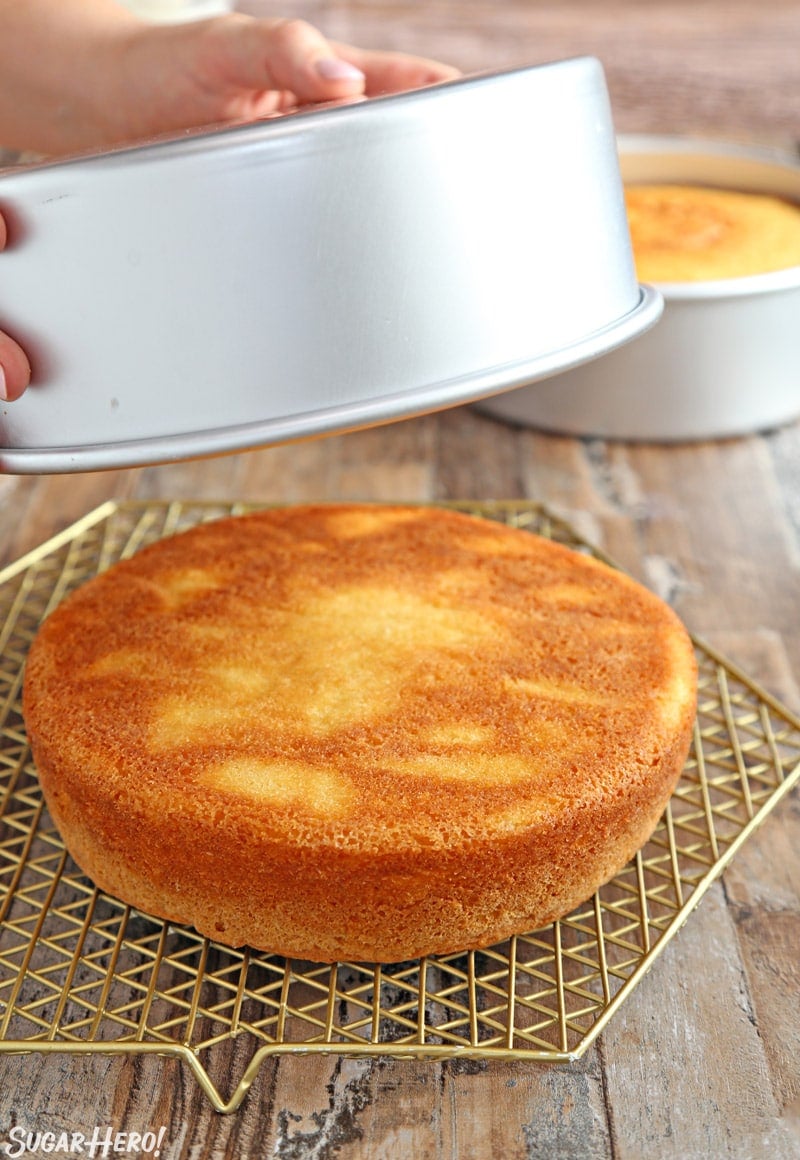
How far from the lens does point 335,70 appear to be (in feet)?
3.16

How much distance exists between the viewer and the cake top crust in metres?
0.98

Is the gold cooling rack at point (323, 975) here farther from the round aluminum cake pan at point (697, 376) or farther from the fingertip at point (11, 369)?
the round aluminum cake pan at point (697, 376)

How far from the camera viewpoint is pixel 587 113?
88 centimetres

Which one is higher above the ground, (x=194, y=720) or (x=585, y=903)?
(x=194, y=720)

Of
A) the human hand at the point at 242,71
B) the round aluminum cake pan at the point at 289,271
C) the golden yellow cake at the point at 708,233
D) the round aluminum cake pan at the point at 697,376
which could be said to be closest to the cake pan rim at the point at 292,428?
the round aluminum cake pan at the point at 289,271

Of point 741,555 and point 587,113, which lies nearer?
point 587,113

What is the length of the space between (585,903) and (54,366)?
0.65 metres

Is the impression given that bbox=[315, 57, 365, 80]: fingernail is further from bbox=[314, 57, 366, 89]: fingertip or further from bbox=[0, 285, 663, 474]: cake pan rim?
bbox=[0, 285, 663, 474]: cake pan rim

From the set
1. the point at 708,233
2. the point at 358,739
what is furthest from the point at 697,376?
the point at 358,739

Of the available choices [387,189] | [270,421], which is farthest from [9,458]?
[387,189]

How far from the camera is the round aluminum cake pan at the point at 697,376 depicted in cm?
177

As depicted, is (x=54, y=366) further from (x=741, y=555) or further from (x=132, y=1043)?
(x=741, y=555)

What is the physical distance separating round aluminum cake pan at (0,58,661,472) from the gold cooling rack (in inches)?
16.5

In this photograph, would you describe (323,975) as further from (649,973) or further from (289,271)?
(289,271)
